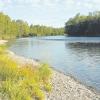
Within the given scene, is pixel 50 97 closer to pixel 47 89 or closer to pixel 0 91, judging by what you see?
pixel 47 89

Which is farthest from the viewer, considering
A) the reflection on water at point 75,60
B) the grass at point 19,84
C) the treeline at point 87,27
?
the treeline at point 87,27

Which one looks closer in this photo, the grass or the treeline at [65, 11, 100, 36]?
the grass

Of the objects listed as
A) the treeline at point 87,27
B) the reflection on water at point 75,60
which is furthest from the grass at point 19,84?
the treeline at point 87,27

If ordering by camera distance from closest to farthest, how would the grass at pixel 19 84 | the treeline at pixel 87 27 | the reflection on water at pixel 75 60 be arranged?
1. the grass at pixel 19 84
2. the reflection on water at pixel 75 60
3. the treeline at pixel 87 27

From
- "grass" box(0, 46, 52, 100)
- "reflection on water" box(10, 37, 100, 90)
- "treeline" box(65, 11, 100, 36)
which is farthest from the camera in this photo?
"treeline" box(65, 11, 100, 36)

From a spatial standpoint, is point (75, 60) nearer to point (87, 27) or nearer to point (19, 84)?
point (19, 84)

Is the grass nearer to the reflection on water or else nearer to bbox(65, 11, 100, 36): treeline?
the reflection on water

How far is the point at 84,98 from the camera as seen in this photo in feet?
57.0

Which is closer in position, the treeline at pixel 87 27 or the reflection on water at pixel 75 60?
the reflection on water at pixel 75 60

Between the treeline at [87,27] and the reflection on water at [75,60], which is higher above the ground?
the treeline at [87,27]

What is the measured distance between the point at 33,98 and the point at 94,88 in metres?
8.57

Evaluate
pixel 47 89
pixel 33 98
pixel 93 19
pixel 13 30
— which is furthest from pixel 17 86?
pixel 13 30

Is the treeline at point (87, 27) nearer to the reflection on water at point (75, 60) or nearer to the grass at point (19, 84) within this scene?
the reflection on water at point (75, 60)

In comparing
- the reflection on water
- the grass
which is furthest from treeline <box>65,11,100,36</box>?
the grass
